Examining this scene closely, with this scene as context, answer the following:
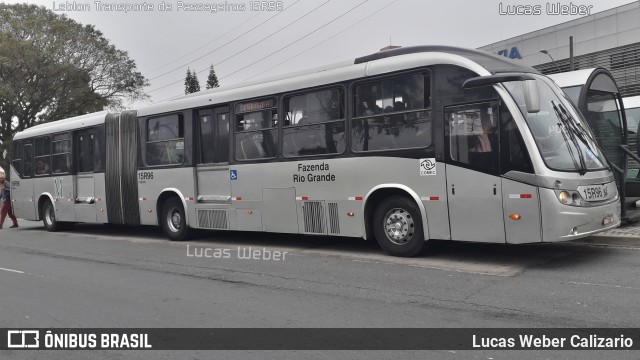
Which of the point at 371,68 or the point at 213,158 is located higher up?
the point at 371,68

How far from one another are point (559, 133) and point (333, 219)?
389cm

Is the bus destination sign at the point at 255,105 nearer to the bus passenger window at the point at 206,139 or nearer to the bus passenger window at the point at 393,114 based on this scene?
the bus passenger window at the point at 206,139

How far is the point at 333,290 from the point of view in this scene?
22.5ft

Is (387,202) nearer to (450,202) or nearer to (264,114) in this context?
(450,202)

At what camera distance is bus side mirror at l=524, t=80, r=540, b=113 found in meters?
6.93

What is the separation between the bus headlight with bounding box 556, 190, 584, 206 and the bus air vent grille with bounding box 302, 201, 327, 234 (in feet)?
13.1

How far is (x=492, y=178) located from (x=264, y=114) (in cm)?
479

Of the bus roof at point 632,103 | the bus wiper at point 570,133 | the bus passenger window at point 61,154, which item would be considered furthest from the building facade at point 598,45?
the bus passenger window at point 61,154

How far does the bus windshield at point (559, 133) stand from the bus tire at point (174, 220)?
25.8ft

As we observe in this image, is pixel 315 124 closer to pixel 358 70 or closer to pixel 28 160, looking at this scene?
pixel 358 70

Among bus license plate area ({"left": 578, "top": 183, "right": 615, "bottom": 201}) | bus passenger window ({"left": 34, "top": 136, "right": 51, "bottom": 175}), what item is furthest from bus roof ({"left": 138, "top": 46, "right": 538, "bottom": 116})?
bus passenger window ({"left": 34, "top": 136, "right": 51, "bottom": 175})

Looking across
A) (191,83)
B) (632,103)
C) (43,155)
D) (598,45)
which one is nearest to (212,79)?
(191,83)

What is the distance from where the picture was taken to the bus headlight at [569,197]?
23.4 ft

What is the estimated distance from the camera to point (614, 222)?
7824 mm
